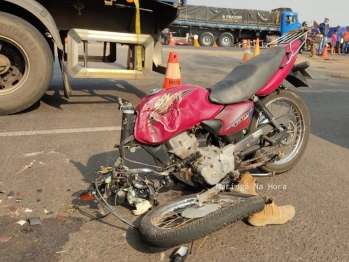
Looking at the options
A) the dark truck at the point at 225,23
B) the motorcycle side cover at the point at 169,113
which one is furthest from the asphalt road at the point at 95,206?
the dark truck at the point at 225,23

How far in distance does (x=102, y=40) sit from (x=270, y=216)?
147 inches

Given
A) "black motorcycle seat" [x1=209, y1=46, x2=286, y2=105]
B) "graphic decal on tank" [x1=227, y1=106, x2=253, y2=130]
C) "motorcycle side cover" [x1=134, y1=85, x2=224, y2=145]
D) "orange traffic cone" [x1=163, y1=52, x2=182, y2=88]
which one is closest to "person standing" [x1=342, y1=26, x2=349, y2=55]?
"orange traffic cone" [x1=163, y1=52, x2=182, y2=88]

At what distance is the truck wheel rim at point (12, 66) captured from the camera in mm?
5594

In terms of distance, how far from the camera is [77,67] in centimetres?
564

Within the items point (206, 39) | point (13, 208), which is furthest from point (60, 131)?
point (206, 39)

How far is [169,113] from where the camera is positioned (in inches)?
116

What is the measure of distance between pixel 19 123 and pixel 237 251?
3.72 metres

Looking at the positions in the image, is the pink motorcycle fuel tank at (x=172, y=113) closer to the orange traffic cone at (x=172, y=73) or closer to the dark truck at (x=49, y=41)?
the dark truck at (x=49, y=41)

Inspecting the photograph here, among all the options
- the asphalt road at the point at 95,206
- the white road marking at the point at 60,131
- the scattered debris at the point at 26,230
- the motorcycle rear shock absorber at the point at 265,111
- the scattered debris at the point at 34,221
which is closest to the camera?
the asphalt road at the point at 95,206

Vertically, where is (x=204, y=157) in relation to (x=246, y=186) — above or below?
above

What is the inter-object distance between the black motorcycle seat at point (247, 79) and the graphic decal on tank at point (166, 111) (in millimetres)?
286

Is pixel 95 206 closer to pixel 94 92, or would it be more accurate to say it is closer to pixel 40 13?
pixel 40 13

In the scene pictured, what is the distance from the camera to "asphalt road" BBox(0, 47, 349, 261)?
264cm

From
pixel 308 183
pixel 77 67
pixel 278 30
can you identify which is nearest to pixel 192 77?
pixel 77 67
